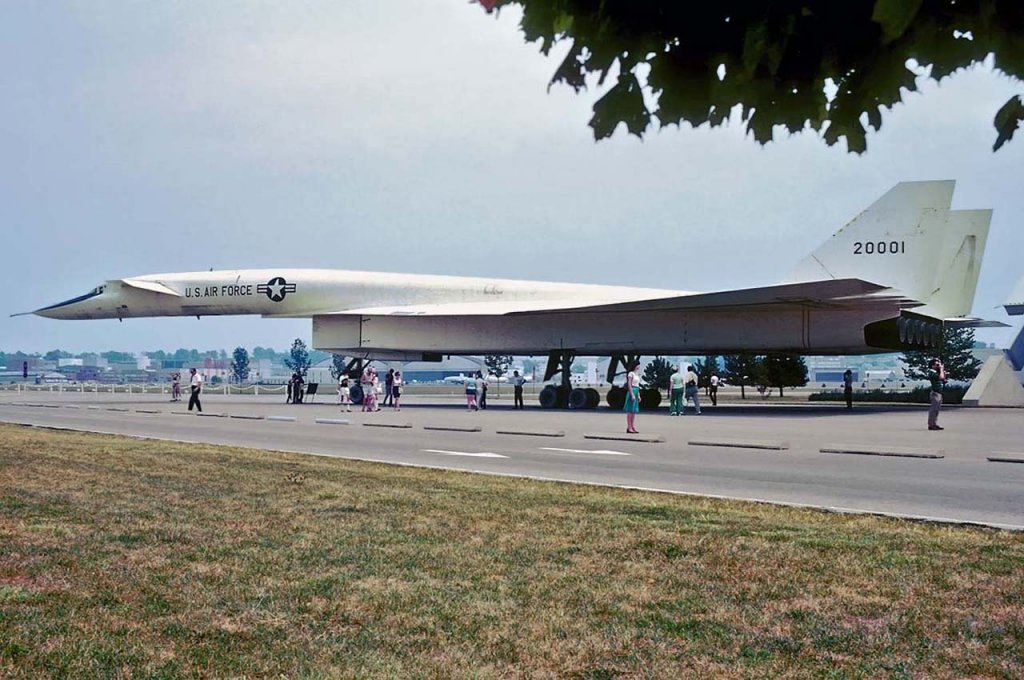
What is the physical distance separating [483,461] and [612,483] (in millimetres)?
3274

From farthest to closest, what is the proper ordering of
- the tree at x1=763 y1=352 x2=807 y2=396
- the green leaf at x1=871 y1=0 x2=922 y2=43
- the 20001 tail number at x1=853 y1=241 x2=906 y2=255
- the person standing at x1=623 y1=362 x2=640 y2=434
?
the tree at x1=763 y1=352 x2=807 y2=396 → the 20001 tail number at x1=853 y1=241 x2=906 y2=255 → the person standing at x1=623 y1=362 x2=640 y2=434 → the green leaf at x1=871 y1=0 x2=922 y2=43

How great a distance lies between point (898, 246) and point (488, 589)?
2531 cm

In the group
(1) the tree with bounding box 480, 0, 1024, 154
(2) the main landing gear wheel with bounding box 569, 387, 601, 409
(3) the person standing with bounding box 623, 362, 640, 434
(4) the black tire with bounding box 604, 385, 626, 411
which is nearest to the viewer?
(1) the tree with bounding box 480, 0, 1024, 154

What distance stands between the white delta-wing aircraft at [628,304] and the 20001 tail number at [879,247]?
1.6 inches

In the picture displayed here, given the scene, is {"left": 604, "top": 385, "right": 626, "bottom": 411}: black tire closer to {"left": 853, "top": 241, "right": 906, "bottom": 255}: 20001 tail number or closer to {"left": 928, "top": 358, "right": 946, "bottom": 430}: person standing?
{"left": 853, "top": 241, "right": 906, "bottom": 255}: 20001 tail number

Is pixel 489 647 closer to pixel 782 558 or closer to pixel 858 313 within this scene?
pixel 782 558

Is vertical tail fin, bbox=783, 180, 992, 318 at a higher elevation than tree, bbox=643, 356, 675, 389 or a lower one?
higher

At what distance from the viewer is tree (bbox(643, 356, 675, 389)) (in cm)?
5734

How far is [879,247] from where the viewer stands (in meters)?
27.9

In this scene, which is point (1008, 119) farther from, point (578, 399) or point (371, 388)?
point (578, 399)

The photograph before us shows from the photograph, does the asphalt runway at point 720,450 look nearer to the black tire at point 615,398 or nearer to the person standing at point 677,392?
the person standing at point 677,392

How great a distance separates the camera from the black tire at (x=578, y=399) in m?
32.7

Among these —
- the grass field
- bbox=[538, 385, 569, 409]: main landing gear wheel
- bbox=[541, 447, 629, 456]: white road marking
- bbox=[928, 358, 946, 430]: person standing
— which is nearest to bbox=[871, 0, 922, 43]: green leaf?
the grass field

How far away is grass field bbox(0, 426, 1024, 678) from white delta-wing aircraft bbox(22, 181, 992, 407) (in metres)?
18.1
